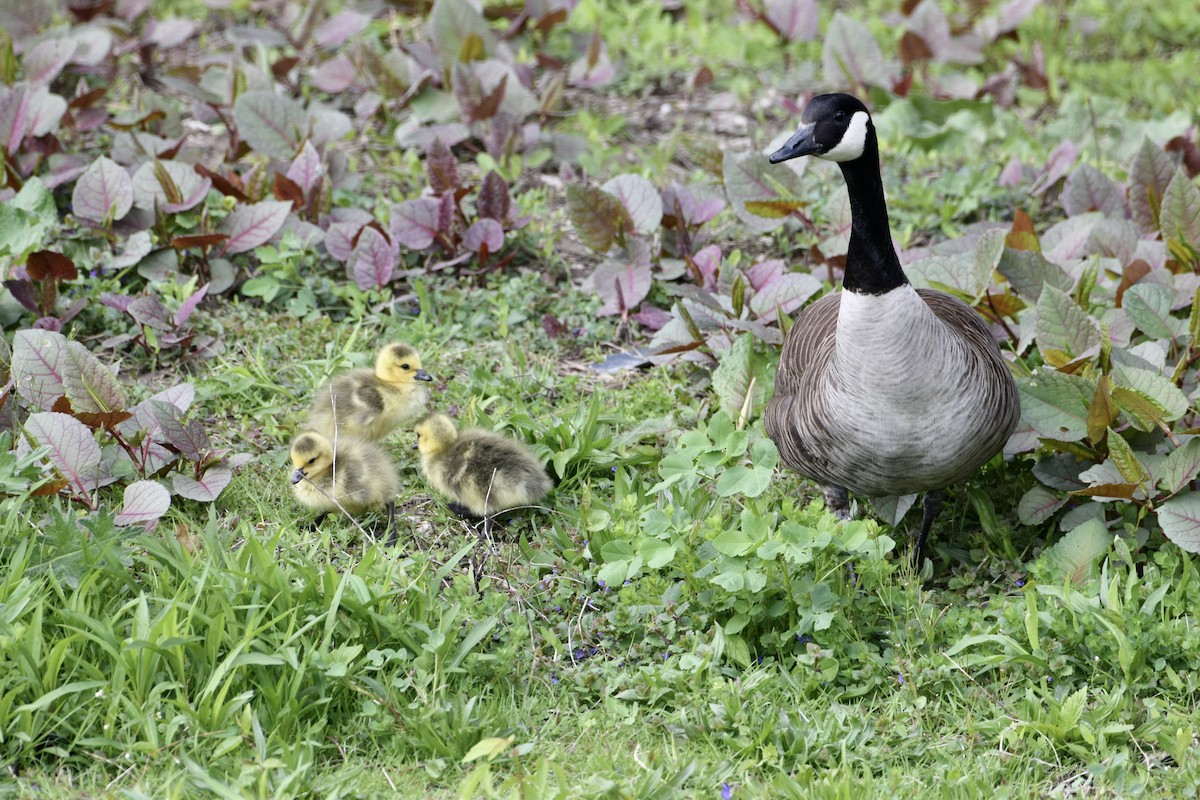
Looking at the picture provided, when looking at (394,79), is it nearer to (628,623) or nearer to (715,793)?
(628,623)

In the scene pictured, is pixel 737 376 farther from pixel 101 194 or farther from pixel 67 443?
pixel 101 194

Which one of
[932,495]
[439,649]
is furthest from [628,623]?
[932,495]

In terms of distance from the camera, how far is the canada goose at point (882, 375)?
12.7 feet

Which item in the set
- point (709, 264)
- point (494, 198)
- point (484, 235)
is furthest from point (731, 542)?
point (494, 198)

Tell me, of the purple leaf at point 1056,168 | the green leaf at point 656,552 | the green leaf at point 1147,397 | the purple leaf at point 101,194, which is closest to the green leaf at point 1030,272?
the green leaf at point 1147,397

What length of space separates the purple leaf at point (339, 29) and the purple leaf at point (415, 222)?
8.15 feet

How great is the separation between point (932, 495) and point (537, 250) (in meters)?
2.69

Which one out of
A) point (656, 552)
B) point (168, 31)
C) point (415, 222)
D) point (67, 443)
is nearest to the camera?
point (656, 552)

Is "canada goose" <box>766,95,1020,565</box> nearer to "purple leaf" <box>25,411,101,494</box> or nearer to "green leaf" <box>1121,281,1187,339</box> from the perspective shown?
"green leaf" <box>1121,281,1187,339</box>

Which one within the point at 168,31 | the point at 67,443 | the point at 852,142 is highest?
the point at 852,142

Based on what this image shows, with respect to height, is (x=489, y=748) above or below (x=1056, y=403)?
below

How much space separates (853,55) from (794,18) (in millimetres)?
789

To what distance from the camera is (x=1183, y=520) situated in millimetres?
4098

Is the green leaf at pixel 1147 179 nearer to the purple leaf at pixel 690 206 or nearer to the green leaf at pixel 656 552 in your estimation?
the purple leaf at pixel 690 206
